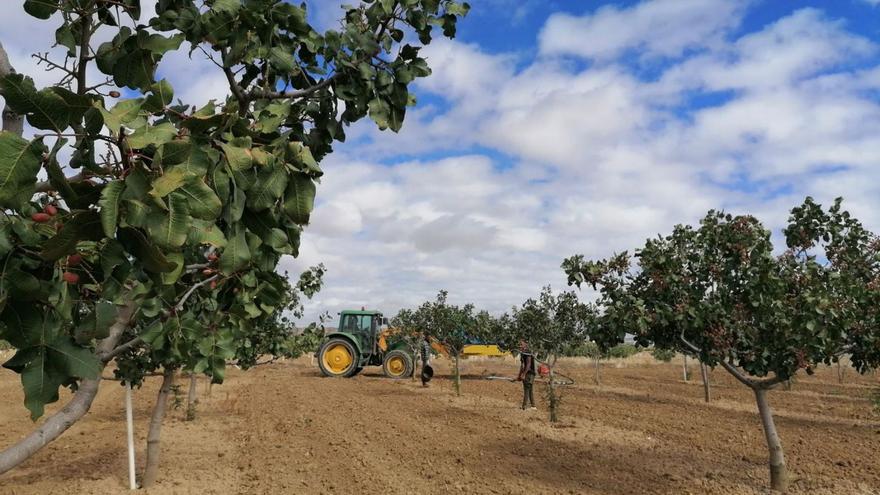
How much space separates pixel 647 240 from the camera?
32.0 ft

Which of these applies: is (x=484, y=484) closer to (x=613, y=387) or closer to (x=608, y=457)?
(x=608, y=457)

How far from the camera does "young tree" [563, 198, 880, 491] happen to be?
867 cm

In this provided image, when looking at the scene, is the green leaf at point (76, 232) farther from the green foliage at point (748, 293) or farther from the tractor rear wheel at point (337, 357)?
the tractor rear wheel at point (337, 357)

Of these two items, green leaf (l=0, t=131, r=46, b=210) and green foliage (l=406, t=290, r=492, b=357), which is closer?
green leaf (l=0, t=131, r=46, b=210)

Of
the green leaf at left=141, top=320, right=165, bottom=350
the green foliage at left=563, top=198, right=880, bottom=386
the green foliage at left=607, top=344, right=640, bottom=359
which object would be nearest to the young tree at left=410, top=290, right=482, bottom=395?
the green foliage at left=563, top=198, right=880, bottom=386

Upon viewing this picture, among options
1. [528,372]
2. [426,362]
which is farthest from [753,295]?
[426,362]

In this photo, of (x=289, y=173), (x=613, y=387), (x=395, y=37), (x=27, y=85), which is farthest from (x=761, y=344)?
(x=613, y=387)

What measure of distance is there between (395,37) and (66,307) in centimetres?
179

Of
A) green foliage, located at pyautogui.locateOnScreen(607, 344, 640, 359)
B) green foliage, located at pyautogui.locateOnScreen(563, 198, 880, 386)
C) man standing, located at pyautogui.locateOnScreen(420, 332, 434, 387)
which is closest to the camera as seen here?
green foliage, located at pyautogui.locateOnScreen(563, 198, 880, 386)

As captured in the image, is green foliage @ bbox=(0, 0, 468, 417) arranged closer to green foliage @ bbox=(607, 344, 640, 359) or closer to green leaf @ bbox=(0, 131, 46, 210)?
green leaf @ bbox=(0, 131, 46, 210)

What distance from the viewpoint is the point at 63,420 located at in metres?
2.71

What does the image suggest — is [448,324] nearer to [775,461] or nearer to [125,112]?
[775,461]

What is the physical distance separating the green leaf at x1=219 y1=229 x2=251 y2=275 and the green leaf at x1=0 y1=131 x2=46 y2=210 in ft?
1.60

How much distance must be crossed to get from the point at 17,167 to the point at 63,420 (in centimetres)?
194
